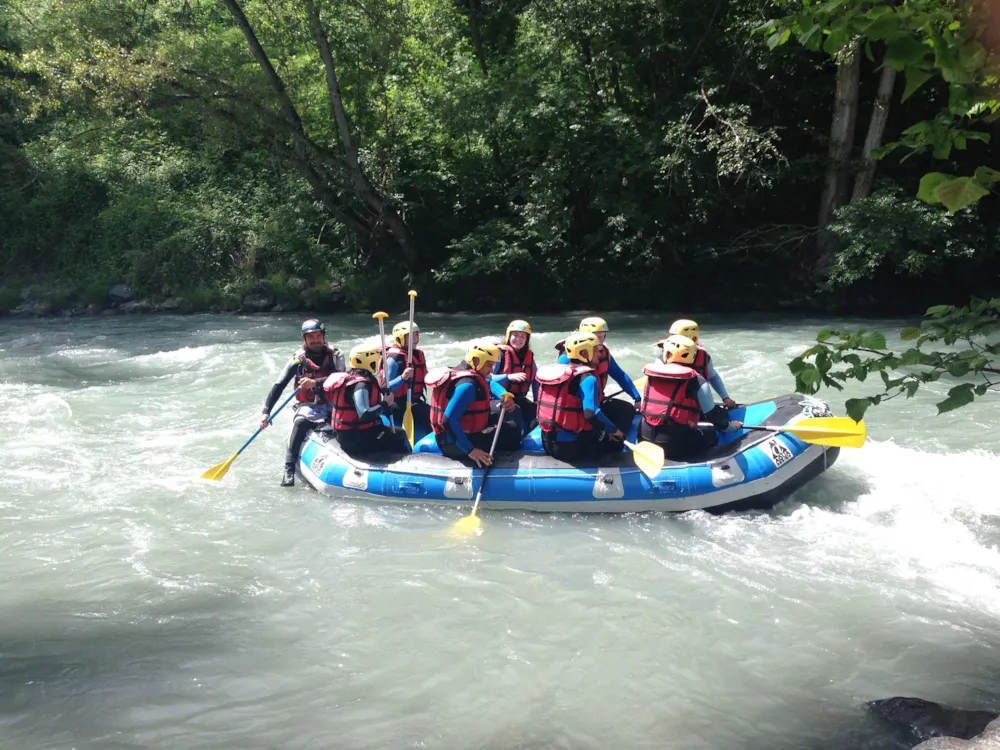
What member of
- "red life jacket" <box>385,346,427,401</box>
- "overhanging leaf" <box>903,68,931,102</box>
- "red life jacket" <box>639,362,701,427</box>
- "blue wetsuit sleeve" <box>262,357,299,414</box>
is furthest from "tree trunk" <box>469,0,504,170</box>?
"overhanging leaf" <box>903,68,931,102</box>

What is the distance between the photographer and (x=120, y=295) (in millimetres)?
16422

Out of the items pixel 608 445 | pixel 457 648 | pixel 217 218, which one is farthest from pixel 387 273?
pixel 457 648

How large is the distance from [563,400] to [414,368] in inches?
64.5

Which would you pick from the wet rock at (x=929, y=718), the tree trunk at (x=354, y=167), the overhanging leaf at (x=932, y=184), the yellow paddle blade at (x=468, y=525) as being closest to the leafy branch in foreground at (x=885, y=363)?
the overhanging leaf at (x=932, y=184)

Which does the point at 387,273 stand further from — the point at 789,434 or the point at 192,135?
the point at 789,434

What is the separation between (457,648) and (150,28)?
12942mm

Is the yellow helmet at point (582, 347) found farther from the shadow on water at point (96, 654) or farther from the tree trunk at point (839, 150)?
the tree trunk at point (839, 150)

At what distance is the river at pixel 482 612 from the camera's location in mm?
3619

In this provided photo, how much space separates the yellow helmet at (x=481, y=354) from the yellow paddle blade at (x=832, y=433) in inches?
78.6

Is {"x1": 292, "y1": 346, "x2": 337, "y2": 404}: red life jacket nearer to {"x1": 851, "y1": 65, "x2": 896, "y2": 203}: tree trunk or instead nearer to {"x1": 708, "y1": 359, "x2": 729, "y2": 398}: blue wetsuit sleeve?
{"x1": 708, "y1": 359, "x2": 729, "y2": 398}: blue wetsuit sleeve

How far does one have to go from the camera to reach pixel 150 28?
45.5 ft

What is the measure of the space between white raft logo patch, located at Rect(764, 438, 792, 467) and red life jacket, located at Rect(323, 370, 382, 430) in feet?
8.79

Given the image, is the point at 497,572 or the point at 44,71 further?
the point at 44,71

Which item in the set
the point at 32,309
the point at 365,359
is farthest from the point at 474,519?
the point at 32,309
